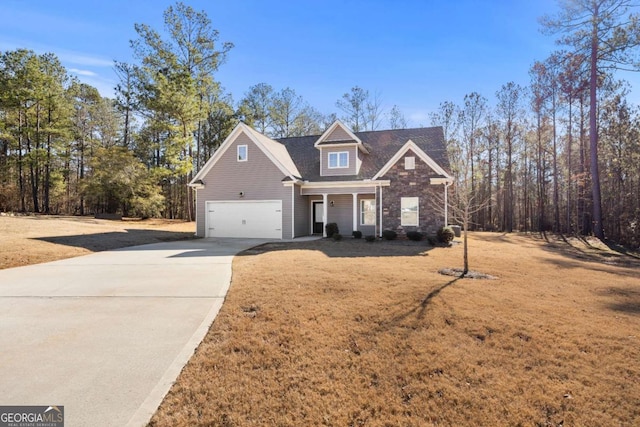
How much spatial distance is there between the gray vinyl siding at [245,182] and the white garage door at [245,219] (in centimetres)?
30

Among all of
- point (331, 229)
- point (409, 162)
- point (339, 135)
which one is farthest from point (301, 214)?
point (409, 162)

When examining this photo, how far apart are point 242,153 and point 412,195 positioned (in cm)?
977

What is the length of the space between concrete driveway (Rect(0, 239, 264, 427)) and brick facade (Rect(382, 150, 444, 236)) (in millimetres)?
10164

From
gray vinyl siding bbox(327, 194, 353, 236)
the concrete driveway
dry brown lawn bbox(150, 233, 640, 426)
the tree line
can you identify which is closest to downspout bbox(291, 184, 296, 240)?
gray vinyl siding bbox(327, 194, 353, 236)

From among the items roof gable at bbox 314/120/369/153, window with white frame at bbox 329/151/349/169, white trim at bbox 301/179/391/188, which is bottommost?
white trim at bbox 301/179/391/188

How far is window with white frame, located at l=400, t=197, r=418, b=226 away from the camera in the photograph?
16047mm

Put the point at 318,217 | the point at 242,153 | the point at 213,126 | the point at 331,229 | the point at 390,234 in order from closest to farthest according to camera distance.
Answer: the point at 390,234 < the point at 331,229 < the point at 242,153 < the point at 318,217 < the point at 213,126

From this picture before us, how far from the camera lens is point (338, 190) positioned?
57.1 ft

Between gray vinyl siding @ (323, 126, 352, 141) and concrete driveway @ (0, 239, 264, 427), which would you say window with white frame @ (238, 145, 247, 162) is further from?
concrete driveway @ (0, 239, 264, 427)

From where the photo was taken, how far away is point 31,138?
28156 mm

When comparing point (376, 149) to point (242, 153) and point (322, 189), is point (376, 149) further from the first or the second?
point (242, 153)

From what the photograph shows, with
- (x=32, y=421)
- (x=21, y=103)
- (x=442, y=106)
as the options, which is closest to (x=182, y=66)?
(x=21, y=103)

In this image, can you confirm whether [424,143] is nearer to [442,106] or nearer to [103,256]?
[442,106]

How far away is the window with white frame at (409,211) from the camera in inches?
632
